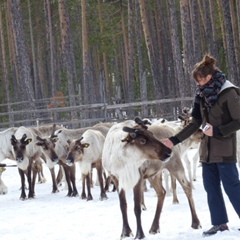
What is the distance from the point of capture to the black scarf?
5953 mm

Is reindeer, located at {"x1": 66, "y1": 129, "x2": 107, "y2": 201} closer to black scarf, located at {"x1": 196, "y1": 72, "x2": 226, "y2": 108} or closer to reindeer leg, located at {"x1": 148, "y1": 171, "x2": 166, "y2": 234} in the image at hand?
reindeer leg, located at {"x1": 148, "y1": 171, "x2": 166, "y2": 234}

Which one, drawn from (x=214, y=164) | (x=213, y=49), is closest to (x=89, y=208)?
(x=214, y=164)

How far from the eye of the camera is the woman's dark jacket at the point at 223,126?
231 inches

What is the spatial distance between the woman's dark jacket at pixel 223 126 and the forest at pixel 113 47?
14.9 meters

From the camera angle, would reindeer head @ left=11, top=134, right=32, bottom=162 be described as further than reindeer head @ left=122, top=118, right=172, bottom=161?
Yes

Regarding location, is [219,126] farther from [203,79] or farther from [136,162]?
[136,162]

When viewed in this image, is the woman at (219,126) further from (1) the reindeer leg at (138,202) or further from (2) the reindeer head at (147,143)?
(1) the reindeer leg at (138,202)

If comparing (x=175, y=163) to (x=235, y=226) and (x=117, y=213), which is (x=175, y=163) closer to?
(x=235, y=226)

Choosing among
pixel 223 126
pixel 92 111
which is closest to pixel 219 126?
pixel 223 126

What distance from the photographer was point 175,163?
7434 mm

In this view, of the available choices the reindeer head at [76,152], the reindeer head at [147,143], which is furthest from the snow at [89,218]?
the reindeer head at [147,143]

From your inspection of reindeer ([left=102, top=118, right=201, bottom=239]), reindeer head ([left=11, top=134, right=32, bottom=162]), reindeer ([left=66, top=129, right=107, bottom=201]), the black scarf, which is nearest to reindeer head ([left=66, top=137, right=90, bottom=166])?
reindeer ([left=66, top=129, right=107, bottom=201])

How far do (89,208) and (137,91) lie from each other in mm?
28080

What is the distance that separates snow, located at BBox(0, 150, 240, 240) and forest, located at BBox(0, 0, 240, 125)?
1082 centimetres
